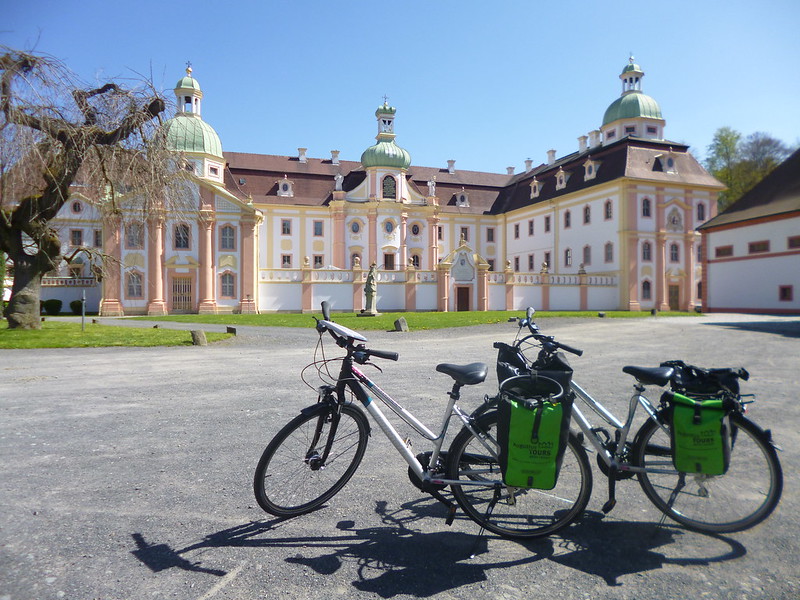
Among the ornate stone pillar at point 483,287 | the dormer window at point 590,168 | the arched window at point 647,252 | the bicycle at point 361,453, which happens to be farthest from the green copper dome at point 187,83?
the bicycle at point 361,453

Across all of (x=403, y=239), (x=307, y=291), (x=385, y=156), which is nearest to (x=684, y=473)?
(x=307, y=291)

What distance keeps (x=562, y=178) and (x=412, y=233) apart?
49.9 ft

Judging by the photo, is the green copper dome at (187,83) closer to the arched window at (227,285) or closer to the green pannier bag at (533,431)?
the arched window at (227,285)

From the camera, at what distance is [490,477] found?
352cm

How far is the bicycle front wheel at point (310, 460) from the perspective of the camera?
12.0ft

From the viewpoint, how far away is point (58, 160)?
15555mm

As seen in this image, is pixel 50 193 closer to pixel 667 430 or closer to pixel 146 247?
pixel 667 430

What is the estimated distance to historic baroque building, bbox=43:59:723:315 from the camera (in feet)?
128

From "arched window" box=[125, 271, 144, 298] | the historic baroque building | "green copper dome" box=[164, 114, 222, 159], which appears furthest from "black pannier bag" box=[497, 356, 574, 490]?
"green copper dome" box=[164, 114, 222, 159]

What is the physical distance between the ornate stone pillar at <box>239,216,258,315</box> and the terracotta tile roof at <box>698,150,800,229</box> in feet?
110

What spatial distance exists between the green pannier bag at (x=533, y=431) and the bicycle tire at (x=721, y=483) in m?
0.76

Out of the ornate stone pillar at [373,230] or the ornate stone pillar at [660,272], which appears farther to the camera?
the ornate stone pillar at [373,230]

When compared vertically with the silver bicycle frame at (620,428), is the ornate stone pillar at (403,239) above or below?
above

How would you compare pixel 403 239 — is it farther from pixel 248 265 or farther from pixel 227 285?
pixel 227 285
